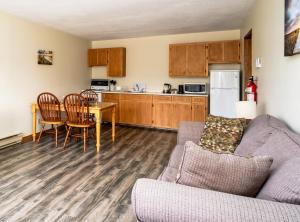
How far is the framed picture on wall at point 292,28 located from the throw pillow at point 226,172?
3.48ft

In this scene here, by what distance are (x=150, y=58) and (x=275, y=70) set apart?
4056 mm

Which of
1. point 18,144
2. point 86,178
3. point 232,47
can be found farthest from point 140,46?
point 86,178

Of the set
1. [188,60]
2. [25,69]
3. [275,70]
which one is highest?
[188,60]

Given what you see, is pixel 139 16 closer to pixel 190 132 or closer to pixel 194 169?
pixel 190 132

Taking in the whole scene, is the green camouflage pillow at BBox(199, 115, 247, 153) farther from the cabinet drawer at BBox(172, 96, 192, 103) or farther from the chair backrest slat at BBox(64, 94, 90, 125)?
the cabinet drawer at BBox(172, 96, 192, 103)

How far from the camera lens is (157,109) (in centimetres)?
568

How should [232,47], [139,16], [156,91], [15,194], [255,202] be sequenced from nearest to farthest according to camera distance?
[255,202] < [15,194] < [139,16] < [232,47] < [156,91]

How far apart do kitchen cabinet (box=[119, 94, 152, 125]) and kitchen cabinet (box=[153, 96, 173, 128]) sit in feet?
0.44

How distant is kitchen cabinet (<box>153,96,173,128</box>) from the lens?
556 cm

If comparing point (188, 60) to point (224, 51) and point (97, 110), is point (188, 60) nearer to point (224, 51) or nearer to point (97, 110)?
point (224, 51)

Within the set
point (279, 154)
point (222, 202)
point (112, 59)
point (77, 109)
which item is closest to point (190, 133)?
point (279, 154)

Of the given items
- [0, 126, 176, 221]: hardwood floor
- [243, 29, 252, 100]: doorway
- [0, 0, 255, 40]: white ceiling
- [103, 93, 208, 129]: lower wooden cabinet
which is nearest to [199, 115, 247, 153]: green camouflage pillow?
[0, 126, 176, 221]: hardwood floor

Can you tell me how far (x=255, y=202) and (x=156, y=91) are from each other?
5238 millimetres

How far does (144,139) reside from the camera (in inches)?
188
